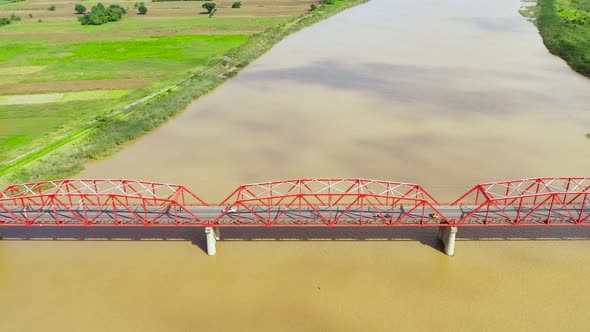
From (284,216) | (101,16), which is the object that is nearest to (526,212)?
(284,216)

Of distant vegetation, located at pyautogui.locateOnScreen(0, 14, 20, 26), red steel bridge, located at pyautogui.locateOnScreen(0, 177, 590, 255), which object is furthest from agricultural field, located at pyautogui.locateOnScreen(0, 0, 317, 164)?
red steel bridge, located at pyautogui.locateOnScreen(0, 177, 590, 255)

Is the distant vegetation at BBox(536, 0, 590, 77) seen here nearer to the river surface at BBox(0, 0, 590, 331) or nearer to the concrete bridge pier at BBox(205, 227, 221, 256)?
the river surface at BBox(0, 0, 590, 331)

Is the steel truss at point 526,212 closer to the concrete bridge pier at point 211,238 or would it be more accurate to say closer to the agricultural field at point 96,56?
the concrete bridge pier at point 211,238

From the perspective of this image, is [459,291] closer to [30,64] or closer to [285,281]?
[285,281]

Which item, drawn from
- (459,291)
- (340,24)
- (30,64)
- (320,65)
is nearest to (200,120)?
(320,65)

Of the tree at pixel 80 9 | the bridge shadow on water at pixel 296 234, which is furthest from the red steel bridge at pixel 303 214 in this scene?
the tree at pixel 80 9

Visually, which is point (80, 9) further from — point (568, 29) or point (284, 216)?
point (284, 216)
